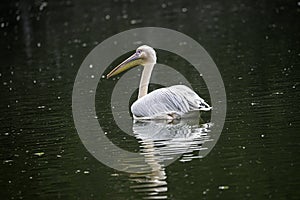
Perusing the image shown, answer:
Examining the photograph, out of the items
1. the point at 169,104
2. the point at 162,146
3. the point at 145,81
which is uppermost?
the point at 145,81

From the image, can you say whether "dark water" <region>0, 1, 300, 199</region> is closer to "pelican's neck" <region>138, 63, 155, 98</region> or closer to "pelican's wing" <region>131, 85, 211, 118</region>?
"pelican's wing" <region>131, 85, 211, 118</region>

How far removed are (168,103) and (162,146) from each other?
63.9 inches

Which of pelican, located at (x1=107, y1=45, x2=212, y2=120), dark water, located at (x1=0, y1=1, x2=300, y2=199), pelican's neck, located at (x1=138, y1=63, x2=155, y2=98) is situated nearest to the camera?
dark water, located at (x1=0, y1=1, x2=300, y2=199)

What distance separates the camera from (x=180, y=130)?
32.3 feet

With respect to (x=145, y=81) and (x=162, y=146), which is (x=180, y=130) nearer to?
(x=162, y=146)

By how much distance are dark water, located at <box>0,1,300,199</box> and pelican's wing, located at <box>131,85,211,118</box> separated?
0.25 m

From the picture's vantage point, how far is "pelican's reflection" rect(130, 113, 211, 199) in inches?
300

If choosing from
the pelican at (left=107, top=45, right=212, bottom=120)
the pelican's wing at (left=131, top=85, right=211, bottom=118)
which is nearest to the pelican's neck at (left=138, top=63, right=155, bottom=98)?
the pelican at (left=107, top=45, right=212, bottom=120)

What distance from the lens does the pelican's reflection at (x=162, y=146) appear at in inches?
300

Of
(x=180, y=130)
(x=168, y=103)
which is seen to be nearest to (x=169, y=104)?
(x=168, y=103)

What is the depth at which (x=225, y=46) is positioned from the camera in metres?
17.3

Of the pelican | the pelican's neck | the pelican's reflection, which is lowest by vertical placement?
the pelican's reflection

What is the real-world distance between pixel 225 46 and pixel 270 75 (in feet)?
15.0

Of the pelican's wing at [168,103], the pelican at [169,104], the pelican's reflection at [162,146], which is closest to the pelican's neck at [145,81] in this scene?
the pelican at [169,104]
